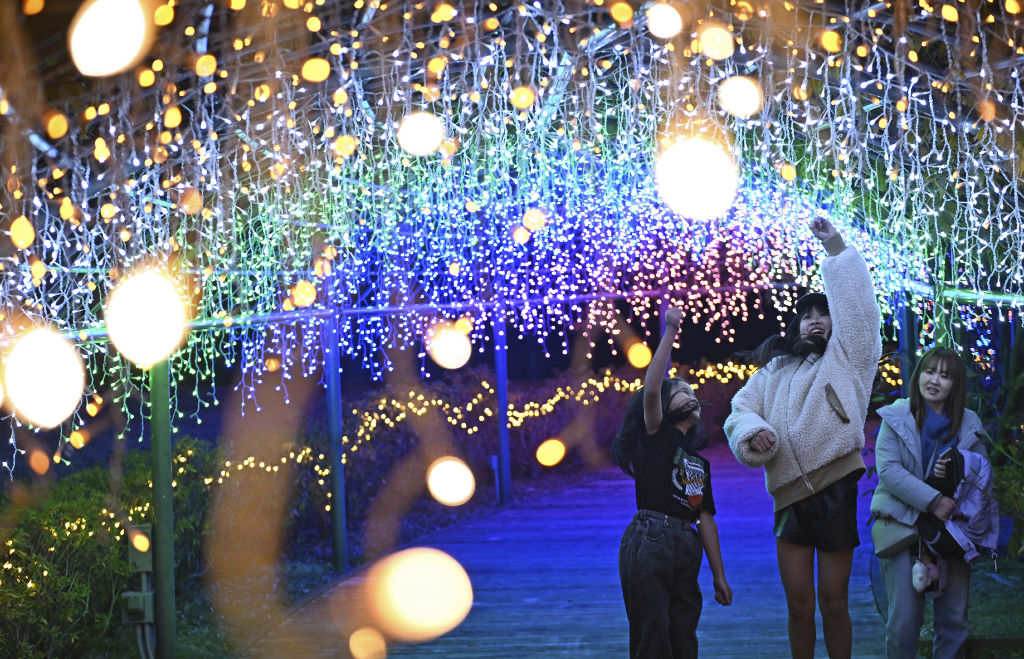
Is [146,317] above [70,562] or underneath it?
above

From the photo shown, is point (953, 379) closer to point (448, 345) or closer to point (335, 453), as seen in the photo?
point (335, 453)

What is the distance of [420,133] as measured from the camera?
4.78m

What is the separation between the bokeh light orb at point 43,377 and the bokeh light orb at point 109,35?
1095mm

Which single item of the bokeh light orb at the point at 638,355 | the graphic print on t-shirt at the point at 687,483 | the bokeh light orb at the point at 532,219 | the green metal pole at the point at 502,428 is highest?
the bokeh light orb at the point at 638,355

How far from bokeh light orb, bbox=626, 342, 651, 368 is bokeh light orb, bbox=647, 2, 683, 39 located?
26.6ft

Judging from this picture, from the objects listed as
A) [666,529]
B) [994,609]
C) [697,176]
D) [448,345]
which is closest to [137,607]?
[666,529]

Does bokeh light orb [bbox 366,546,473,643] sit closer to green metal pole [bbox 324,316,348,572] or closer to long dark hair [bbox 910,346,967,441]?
green metal pole [bbox 324,316,348,572]

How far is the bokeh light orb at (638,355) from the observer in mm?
11797

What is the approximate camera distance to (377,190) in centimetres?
586

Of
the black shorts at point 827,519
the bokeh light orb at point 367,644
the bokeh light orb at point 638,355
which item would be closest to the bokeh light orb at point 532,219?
the bokeh light orb at point 367,644

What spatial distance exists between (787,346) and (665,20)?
137 centimetres

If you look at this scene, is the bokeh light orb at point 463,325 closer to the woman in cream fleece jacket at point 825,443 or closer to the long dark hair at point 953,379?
the long dark hair at point 953,379

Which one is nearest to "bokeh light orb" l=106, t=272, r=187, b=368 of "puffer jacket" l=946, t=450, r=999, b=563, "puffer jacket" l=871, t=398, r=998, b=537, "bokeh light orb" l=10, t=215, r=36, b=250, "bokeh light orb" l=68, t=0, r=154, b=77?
"bokeh light orb" l=10, t=215, r=36, b=250

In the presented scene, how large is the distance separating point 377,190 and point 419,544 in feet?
8.64
